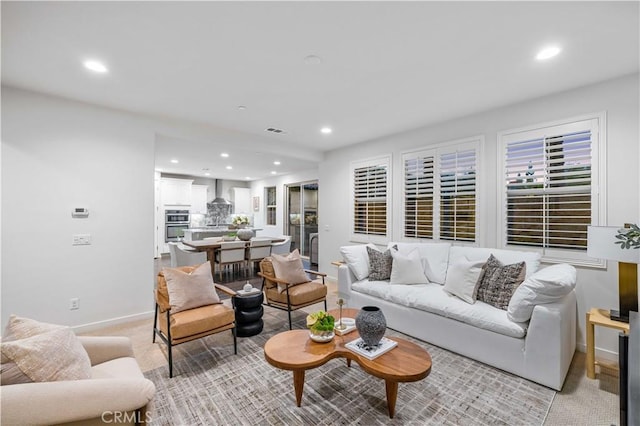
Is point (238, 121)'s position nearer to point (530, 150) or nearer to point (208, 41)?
point (208, 41)

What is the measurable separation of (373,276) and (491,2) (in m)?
3.00

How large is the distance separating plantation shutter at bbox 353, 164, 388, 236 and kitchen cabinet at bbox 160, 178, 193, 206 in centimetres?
613

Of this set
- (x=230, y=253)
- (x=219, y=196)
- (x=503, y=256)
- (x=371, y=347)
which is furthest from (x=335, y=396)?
(x=219, y=196)

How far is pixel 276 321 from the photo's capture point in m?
3.74

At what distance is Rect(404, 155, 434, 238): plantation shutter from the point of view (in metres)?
4.36

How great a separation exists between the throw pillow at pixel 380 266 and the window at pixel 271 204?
6.49 meters

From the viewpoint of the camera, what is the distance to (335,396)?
2219 millimetres

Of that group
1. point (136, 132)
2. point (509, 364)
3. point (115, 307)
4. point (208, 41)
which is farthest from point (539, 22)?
point (115, 307)

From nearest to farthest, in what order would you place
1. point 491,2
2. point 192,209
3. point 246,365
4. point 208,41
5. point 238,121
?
point 491,2 < point 208,41 < point 246,365 < point 238,121 < point 192,209

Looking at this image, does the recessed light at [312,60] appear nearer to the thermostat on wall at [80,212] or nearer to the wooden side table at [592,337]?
the thermostat on wall at [80,212]

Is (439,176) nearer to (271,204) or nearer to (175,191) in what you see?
(271,204)

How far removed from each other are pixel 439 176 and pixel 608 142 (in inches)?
69.7

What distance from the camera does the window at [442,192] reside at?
3900 millimetres

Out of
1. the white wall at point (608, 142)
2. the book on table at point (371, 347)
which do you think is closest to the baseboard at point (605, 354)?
the white wall at point (608, 142)
